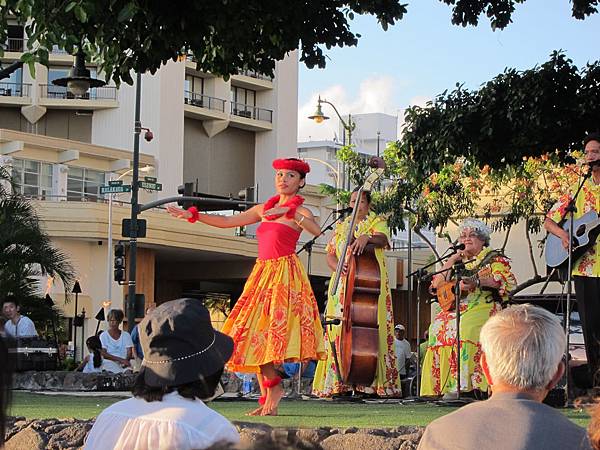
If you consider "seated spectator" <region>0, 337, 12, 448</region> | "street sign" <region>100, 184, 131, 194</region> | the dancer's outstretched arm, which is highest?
"street sign" <region>100, 184, 131, 194</region>

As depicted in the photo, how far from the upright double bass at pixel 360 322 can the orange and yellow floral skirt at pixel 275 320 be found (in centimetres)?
211

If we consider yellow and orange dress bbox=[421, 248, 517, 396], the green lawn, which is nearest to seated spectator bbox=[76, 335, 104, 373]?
the green lawn

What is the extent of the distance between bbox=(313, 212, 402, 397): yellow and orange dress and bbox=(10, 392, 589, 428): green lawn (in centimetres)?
54

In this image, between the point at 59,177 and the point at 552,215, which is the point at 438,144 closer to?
the point at 552,215

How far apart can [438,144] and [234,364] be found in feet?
12.6

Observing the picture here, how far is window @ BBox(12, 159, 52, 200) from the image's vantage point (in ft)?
161

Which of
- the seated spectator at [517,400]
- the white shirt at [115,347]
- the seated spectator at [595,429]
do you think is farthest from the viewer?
the white shirt at [115,347]

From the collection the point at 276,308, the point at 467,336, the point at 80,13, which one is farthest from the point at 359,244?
the point at 80,13

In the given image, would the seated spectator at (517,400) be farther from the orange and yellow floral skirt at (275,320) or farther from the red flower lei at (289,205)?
the red flower lei at (289,205)

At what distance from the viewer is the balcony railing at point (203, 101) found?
196 feet

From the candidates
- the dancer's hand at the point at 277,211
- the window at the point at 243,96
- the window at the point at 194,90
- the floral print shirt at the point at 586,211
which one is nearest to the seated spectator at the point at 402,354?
the floral print shirt at the point at 586,211

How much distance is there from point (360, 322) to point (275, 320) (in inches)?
102

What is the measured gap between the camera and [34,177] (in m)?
50.2

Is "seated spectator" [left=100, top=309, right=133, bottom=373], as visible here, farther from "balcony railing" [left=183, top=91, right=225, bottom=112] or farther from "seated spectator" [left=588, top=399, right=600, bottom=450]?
"balcony railing" [left=183, top=91, right=225, bottom=112]
